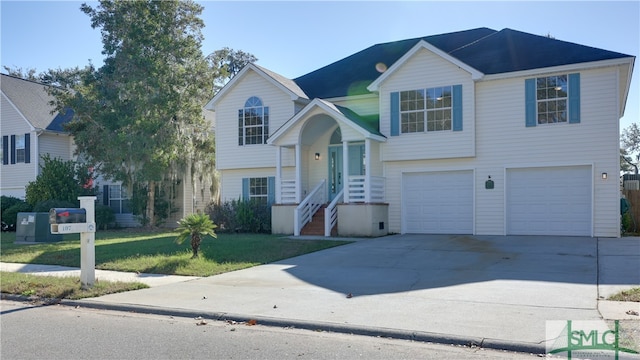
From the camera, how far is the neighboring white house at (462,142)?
1725 centimetres

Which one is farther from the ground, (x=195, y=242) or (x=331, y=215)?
(x=331, y=215)

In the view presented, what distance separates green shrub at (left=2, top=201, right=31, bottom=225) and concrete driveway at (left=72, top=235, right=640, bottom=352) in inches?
736

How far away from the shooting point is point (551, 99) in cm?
1778

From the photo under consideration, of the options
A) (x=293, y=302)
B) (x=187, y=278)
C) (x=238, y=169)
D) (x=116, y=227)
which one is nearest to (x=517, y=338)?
(x=293, y=302)

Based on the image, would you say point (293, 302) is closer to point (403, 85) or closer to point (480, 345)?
point (480, 345)

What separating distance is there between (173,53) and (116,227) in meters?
9.97

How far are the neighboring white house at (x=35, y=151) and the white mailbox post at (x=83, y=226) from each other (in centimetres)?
1837

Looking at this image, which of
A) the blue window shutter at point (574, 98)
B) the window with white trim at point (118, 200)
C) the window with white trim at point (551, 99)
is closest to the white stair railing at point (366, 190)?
the window with white trim at point (551, 99)

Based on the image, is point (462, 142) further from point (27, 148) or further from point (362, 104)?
point (27, 148)

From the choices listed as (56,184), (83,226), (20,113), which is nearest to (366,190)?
(83,226)

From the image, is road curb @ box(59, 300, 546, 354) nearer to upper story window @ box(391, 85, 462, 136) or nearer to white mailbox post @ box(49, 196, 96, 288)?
white mailbox post @ box(49, 196, 96, 288)

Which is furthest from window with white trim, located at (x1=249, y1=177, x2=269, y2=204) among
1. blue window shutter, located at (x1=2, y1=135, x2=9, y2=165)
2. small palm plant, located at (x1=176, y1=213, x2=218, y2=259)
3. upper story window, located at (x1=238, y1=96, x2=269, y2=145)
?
blue window shutter, located at (x1=2, y1=135, x2=9, y2=165)

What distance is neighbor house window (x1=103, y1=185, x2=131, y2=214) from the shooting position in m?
28.9
